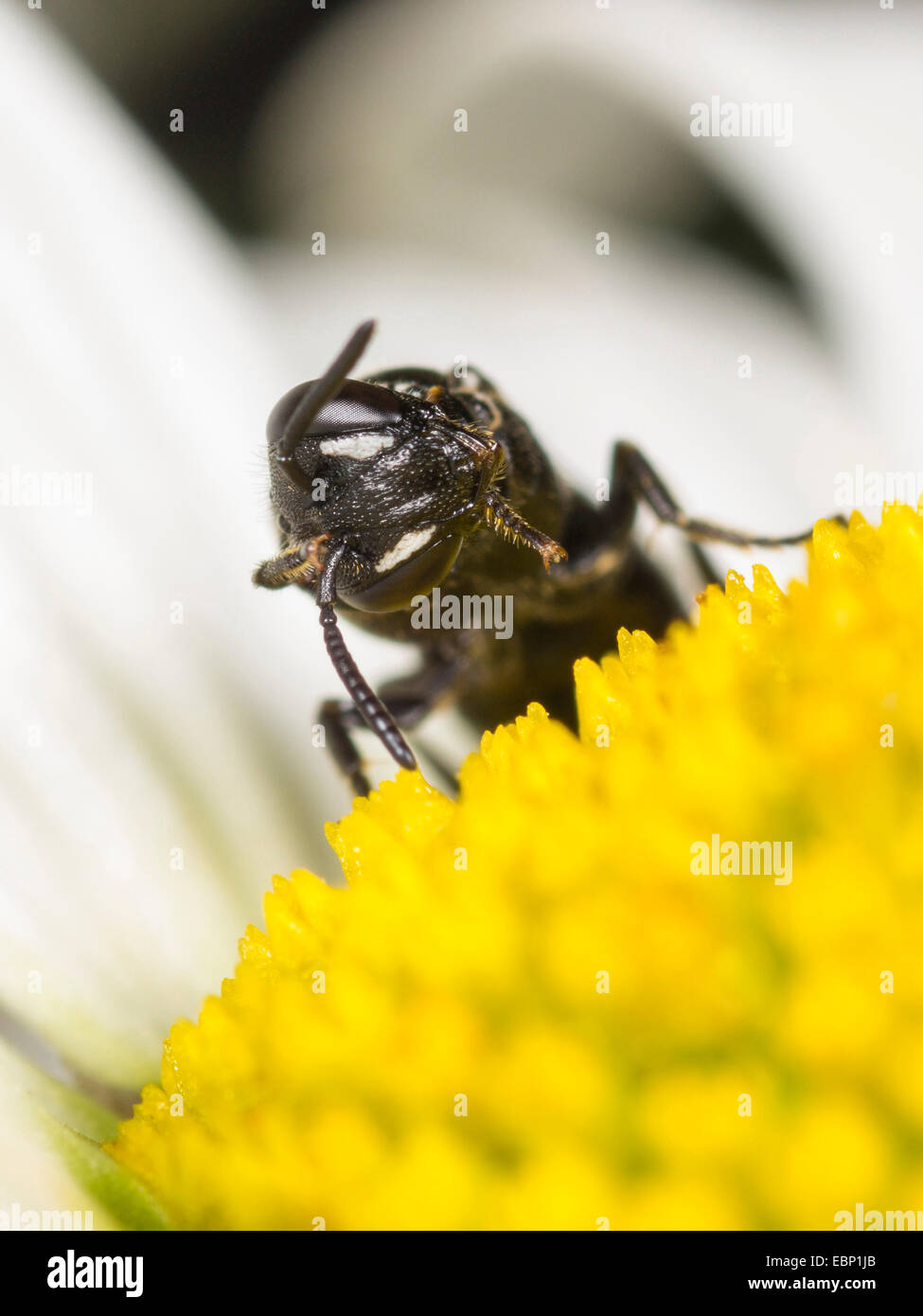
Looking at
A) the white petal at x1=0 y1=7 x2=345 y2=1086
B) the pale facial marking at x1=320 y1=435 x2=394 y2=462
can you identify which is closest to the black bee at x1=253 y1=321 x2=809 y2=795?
the pale facial marking at x1=320 y1=435 x2=394 y2=462

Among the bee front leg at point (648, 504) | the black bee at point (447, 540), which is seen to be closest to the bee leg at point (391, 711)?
the black bee at point (447, 540)

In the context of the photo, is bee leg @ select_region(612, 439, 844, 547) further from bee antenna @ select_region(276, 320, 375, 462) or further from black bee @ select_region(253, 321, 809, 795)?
bee antenna @ select_region(276, 320, 375, 462)

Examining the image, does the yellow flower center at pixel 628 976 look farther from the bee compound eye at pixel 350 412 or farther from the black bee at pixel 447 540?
the bee compound eye at pixel 350 412

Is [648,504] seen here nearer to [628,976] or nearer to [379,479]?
[379,479]

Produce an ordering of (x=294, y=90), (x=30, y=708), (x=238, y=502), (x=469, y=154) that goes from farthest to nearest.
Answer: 1. (x=294, y=90)
2. (x=469, y=154)
3. (x=238, y=502)
4. (x=30, y=708)

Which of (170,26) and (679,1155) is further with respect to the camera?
(170,26)

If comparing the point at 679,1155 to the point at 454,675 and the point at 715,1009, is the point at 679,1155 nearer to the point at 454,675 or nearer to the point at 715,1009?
the point at 715,1009
